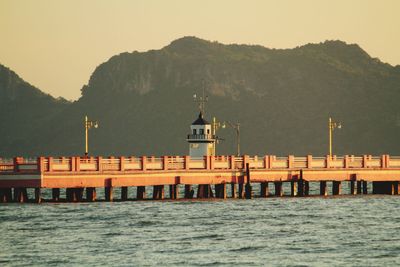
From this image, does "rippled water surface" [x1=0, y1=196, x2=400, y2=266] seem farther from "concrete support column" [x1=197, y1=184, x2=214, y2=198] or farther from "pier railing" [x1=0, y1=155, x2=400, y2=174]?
"pier railing" [x1=0, y1=155, x2=400, y2=174]

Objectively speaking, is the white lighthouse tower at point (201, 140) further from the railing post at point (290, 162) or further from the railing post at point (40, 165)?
the railing post at point (40, 165)

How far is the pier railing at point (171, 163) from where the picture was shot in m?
89.5

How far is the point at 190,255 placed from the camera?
6469 centimetres

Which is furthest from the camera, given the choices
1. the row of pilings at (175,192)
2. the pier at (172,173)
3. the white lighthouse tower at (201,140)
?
the white lighthouse tower at (201,140)

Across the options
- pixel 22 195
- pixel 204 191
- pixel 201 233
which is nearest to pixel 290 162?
pixel 204 191

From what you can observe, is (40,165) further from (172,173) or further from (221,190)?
(221,190)

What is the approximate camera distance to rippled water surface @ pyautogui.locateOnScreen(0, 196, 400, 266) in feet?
208

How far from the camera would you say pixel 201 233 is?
7606cm

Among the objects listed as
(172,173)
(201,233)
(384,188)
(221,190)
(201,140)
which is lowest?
(201,233)

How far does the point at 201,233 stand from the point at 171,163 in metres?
19.7

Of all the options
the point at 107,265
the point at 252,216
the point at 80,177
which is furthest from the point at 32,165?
the point at 107,265

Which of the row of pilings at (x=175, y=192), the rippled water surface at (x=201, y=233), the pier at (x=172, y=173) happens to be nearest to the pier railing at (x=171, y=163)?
the pier at (x=172, y=173)

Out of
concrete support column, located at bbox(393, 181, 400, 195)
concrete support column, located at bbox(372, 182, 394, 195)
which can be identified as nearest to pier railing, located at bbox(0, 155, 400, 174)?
concrete support column, located at bbox(393, 181, 400, 195)

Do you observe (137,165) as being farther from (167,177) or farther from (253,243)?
(253,243)
